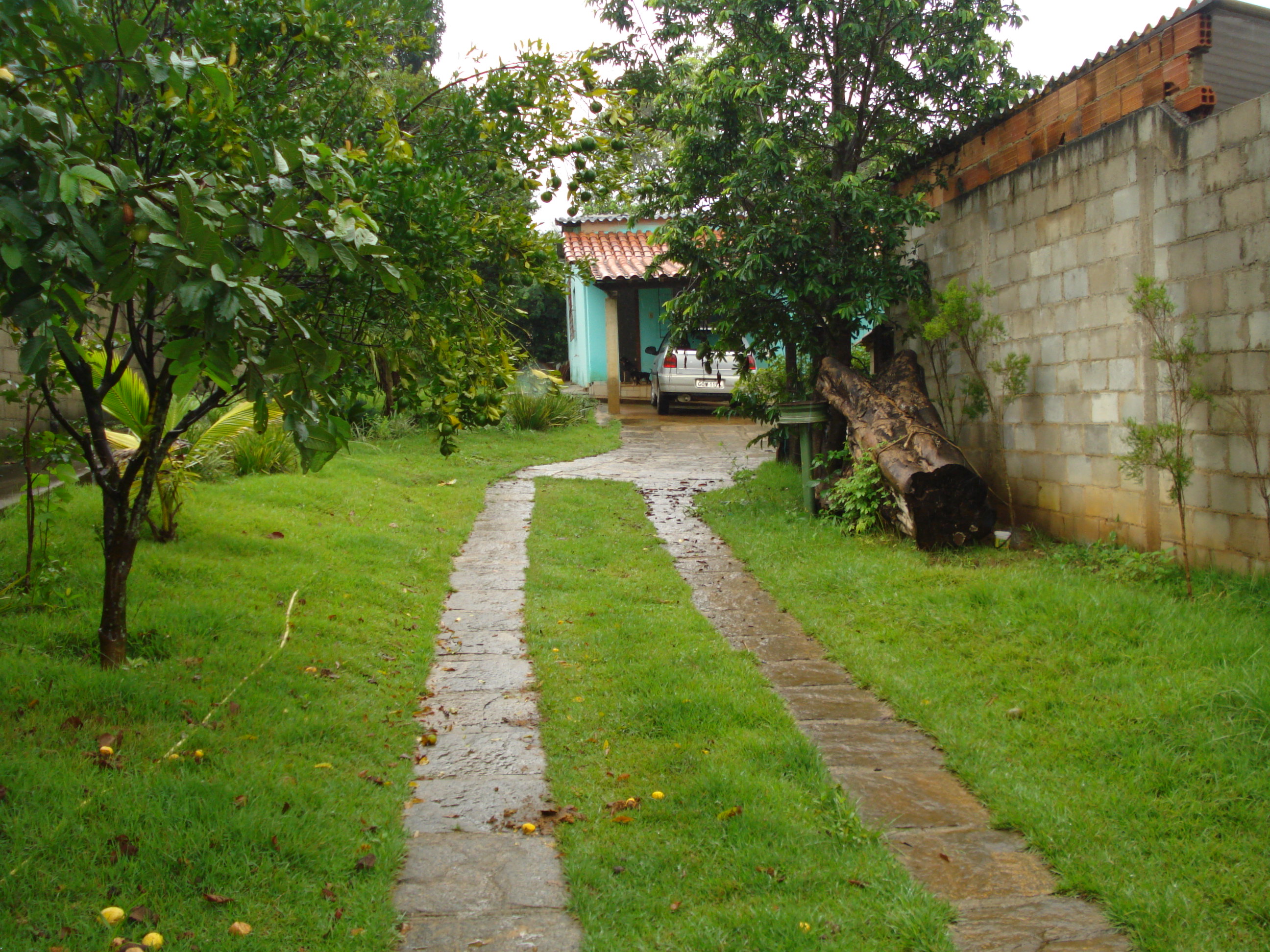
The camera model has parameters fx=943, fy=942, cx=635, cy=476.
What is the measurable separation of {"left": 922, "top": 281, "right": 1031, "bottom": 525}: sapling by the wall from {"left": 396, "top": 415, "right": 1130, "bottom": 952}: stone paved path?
8.32 ft

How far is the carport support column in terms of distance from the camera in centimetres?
1961

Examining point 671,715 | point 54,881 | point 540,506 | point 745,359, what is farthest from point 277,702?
point 745,359

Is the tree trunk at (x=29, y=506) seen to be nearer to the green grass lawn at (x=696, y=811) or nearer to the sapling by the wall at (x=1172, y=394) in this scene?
the green grass lawn at (x=696, y=811)

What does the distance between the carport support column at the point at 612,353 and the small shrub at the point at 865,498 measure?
11.5m

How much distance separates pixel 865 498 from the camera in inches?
318

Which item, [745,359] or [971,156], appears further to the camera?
[745,359]

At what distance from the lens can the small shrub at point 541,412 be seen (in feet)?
53.7

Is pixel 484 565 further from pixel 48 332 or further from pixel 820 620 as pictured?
pixel 48 332

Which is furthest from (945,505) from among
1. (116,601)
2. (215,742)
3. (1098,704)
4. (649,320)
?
(649,320)

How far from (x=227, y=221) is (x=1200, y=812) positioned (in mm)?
3775

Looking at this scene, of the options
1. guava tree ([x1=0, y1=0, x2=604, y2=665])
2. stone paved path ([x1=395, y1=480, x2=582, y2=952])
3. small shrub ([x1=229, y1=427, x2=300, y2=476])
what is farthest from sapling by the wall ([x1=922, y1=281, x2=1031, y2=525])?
small shrub ([x1=229, y1=427, x2=300, y2=476])

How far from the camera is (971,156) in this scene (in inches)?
332

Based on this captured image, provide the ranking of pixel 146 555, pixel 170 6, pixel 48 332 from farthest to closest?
pixel 146 555 < pixel 170 6 < pixel 48 332

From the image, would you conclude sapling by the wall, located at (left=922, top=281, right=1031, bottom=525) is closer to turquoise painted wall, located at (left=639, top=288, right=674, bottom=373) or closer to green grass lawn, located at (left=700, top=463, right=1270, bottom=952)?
green grass lawn, located at (left=700, top=463, right=1270, bottom=952)
